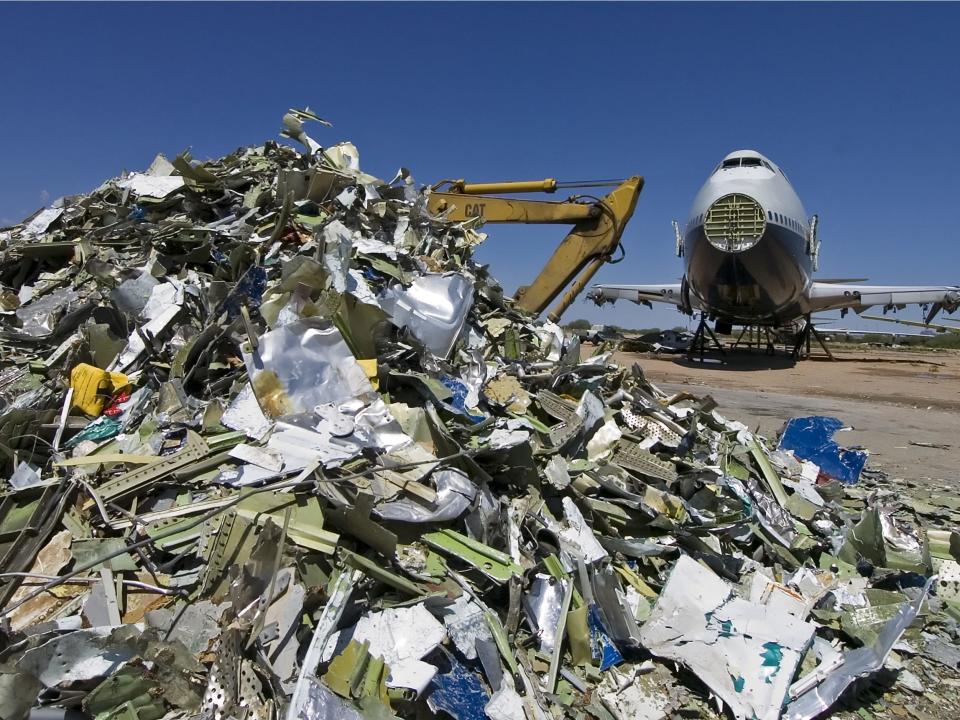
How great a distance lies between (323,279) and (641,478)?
9.29 feet

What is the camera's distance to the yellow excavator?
897cm

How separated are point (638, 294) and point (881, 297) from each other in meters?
8.69

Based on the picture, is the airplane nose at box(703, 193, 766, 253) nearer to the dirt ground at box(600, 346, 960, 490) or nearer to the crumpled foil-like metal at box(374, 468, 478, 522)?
the dirt ground at box(600, 346, 960, 490)

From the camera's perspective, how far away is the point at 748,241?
15602mm

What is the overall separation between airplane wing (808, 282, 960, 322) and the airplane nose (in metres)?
6.34

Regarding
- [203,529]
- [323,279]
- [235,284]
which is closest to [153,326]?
[235,284]

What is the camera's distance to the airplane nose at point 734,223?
50.9 ft

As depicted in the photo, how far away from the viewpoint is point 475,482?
3.68m

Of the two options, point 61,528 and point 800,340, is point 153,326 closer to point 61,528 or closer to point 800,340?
point 61,528

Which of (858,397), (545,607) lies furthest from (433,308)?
(858,397)

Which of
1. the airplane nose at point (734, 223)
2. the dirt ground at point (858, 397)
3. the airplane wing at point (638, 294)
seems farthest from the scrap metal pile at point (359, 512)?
the airplane wing at point (638, 294)

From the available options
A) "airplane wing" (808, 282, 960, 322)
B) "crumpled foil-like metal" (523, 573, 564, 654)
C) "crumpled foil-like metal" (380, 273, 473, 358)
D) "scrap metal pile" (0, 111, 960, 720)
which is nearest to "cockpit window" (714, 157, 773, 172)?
"airplane wing" (808, 282, 960, 322)

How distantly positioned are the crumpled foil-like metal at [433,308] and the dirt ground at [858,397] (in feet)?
16.3

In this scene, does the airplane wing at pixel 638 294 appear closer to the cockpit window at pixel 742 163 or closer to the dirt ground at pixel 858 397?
the dirt ground at pixel 858 397
